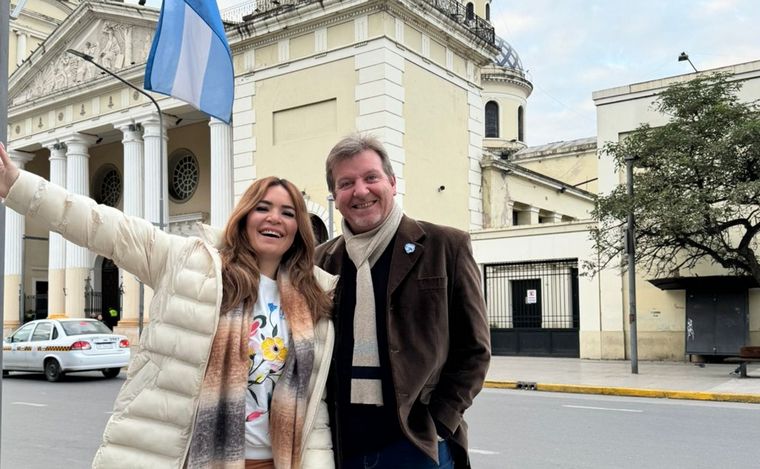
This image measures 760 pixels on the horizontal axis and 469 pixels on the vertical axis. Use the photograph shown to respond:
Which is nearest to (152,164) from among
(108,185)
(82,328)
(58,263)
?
(58,263)

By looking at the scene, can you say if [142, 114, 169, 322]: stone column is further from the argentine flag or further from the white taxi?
the argentine flag

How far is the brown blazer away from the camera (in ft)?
9.38

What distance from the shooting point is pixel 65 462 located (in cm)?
834

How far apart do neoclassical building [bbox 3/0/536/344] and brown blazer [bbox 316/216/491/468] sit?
58.8 ft

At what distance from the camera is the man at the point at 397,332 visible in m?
2.88

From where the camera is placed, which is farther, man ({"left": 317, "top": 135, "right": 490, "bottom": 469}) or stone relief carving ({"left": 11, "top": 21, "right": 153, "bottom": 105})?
stone relief carving ({"left": 11, "top": 21, "right": 153, "bottom": 105})

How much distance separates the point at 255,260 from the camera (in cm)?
303

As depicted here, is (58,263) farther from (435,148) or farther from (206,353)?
(206,353)

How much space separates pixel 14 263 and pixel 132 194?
30.8 ft

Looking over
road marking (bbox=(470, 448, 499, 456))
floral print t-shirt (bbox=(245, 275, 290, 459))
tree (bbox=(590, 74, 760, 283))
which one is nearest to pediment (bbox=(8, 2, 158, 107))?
tree (bbox=(590, 74, 760, 283))

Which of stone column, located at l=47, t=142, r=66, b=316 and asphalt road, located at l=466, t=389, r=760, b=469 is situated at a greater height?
stone column, located at l=47, t=142, r=66, b=316

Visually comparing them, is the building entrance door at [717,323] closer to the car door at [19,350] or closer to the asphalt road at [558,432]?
the asphalt road at [558,432]

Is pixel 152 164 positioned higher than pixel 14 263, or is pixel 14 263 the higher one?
pixel 152 164

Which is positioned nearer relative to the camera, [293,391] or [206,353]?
[206,353]
